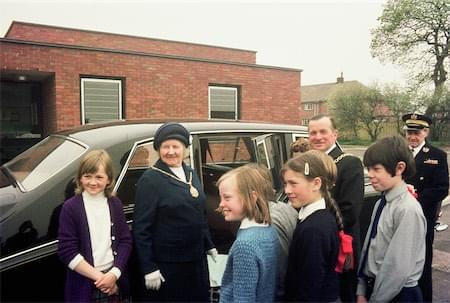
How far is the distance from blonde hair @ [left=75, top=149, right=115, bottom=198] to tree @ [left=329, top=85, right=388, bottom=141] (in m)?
34.2

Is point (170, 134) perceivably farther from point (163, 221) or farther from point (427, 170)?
point (427, 170)

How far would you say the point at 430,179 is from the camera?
398 cm

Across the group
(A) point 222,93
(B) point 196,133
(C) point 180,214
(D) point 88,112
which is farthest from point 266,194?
(A) point 222,93

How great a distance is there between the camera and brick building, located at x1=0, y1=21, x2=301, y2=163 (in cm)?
1017

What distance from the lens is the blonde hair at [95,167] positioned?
2.25 metres

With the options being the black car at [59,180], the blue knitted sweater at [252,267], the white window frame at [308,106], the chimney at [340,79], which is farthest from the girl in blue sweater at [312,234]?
the chimney at [340,79]

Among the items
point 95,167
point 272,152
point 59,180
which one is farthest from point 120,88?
point 95,167

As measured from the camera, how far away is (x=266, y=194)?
1.98 meters

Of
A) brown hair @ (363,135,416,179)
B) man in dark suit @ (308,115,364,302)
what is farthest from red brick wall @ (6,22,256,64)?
brown hair @ (363,135,416,179)

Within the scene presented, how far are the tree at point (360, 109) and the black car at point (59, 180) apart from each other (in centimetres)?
3260

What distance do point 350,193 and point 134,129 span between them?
5.28 feet

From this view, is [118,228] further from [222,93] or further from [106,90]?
[222,93]

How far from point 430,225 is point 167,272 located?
9.09 ft

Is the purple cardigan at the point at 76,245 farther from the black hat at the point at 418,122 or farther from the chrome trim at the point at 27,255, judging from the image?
the black hat at the point at 418,122
